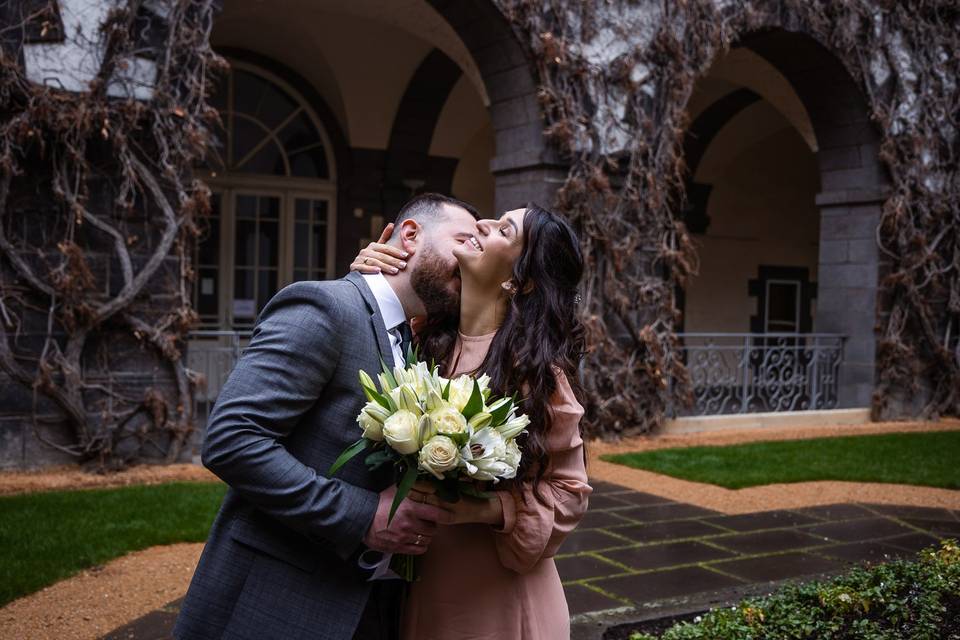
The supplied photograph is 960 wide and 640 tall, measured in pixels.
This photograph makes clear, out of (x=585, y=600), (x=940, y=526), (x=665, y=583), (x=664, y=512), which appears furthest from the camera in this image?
(x=664, y=512)

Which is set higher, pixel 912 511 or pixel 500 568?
pixel 500 568

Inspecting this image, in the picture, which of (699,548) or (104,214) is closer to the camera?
(699,548)

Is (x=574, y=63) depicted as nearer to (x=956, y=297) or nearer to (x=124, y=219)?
(x=124, y=219)

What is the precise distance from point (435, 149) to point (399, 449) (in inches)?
435

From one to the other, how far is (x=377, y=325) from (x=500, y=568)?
59cm

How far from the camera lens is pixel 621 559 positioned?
4.43 m

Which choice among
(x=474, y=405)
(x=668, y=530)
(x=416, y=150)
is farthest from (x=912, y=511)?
(x=416, y=150)

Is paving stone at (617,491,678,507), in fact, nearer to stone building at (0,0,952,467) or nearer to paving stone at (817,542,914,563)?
paving stone at (817,542,914,563)

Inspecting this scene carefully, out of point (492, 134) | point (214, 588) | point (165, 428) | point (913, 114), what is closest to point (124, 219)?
point (165, 428)

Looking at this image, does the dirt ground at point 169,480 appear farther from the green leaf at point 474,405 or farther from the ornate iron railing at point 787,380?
the green leaf at point 474,405

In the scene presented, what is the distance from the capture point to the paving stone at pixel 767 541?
15.6 feet

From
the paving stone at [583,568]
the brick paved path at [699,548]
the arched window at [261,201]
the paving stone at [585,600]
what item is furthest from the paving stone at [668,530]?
the arched window at [261,201]

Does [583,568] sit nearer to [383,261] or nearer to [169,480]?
[383,261]

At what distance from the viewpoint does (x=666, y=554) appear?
457 cm
